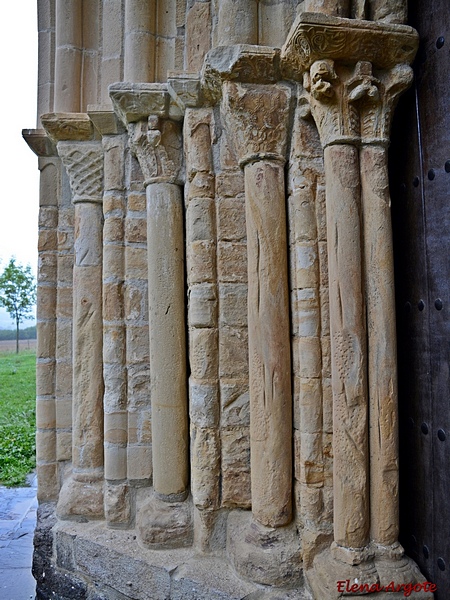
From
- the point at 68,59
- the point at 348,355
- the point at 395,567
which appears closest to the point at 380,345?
the point at 348,355

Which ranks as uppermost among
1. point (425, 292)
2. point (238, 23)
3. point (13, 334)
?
point (238, 23)

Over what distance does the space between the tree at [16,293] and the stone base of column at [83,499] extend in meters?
14.7

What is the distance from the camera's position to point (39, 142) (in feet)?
10.4

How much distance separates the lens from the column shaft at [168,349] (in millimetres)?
2551

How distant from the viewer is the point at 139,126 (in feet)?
8.54

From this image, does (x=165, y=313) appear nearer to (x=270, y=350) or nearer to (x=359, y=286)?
(x=270, y=350)

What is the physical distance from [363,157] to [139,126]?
3.92 ft

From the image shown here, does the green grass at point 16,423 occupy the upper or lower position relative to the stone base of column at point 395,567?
lower

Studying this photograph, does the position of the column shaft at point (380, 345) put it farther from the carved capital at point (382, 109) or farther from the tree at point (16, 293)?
the tree at point (16, 293)

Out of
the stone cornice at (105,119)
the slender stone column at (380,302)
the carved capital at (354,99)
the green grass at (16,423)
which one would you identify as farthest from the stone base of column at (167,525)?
the green grass at (16,423)

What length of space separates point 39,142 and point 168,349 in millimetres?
1679

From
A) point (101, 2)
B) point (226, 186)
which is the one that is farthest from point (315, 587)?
point (101, 2)

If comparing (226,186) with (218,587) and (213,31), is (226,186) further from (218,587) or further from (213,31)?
(218,587)

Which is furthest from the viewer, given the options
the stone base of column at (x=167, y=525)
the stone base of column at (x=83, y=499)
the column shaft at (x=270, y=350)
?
Answer: the stone base of column at (x=83, y=499)
